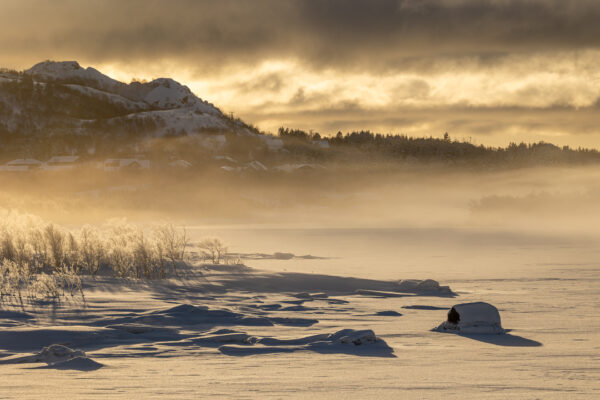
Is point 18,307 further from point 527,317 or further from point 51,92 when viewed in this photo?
point 51,92

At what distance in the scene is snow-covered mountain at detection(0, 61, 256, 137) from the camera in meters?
125

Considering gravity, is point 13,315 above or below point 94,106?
below

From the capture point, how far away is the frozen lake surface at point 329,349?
245 inches

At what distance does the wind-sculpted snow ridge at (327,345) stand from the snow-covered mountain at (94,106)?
381 feet

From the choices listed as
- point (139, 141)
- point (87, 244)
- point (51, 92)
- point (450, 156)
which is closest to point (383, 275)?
point (87, 244)

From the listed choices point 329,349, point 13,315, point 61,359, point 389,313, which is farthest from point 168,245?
point 61,359

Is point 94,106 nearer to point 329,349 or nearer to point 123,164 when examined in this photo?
point 123,164

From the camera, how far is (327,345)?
8.07 meters

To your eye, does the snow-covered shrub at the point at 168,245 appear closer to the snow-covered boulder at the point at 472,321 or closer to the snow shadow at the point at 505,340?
the snow-covered boulder at the point at 472,321

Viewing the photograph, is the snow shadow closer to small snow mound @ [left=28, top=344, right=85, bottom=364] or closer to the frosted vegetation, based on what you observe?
small snow mound @ [left=28, top=344, right=85, bottom=364]

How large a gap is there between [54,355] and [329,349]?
8.34 ft

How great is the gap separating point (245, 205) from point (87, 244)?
5781 centimetres

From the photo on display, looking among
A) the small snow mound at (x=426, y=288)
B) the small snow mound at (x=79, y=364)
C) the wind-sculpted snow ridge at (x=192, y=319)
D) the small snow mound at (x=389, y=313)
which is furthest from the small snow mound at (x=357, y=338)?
the small snow mound at (x=426, y=288)

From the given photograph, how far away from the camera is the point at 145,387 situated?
6242 mm
